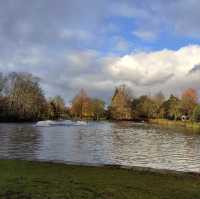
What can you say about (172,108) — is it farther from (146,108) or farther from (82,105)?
(82,105)

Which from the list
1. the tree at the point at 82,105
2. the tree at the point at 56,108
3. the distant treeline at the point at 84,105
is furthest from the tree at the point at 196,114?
the tree at the point at 82,105

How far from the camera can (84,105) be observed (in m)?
183

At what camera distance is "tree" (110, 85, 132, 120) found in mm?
173875

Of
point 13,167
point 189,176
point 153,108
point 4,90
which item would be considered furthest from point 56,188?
point 153,108

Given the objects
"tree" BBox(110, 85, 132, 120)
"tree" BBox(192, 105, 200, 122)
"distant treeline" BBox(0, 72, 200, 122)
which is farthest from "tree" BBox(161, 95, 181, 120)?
"tree" BBox(192, 105, 200, 122)

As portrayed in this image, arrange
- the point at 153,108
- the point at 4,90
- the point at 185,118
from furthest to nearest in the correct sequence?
the point at 153,108 < the point at 185,118 < the point at 4,90

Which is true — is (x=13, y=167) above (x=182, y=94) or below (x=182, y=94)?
below

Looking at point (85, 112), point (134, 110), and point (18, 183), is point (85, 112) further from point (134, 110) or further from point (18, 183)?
point (18, 183)

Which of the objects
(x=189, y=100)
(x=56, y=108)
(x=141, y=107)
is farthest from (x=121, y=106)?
(x=189, y=100)

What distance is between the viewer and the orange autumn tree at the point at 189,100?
12688cm

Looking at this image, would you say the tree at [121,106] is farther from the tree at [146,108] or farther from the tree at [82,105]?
the tree at [82,105]

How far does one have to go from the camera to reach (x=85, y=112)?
612ft

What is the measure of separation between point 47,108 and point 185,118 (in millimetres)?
54672

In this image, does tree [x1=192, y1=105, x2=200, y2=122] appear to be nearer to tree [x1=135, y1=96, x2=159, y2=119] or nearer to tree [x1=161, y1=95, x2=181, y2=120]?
tree [x1=161, y1=95, x2=181, y2=120]
